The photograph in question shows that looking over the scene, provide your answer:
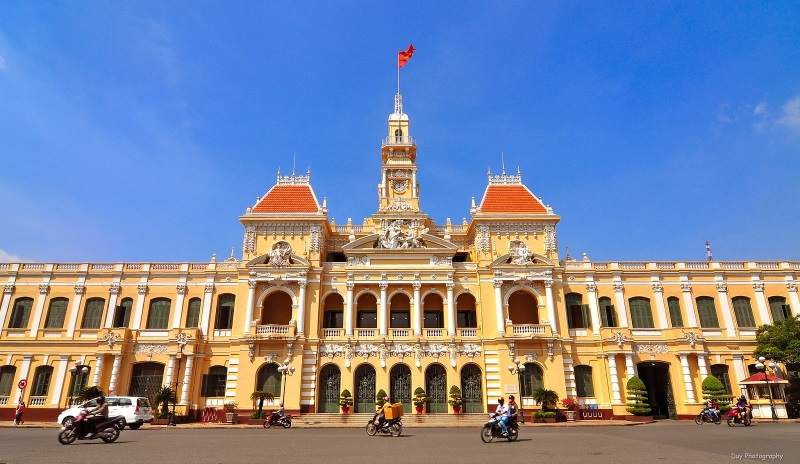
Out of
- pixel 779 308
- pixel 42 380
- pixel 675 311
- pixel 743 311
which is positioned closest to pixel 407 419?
pixel 675 311

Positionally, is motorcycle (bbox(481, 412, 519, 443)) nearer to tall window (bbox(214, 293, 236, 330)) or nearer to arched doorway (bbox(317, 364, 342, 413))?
arched doorway (bbox(317, 364, 342, 413))

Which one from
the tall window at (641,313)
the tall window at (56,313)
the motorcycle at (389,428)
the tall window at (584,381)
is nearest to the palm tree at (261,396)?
the motorcycle at (389,428)

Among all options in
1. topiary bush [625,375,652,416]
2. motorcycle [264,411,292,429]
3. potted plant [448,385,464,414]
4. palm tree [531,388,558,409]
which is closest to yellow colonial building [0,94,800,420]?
potted plant [448,385,464,414]

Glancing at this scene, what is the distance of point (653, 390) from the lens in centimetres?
3647

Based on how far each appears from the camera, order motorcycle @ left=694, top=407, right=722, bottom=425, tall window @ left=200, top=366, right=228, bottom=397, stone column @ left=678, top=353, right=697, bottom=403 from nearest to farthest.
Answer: motorcycle @ left=694, top=407, right=722, bottom=425
stone column @ left=678, top=353, right=697, bottom=403
tall window @ left=200, top=366, right=228, bottom=397

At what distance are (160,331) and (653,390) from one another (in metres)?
36.1

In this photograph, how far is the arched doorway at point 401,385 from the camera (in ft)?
111

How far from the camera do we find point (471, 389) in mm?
34375

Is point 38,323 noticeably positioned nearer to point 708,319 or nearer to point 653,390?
point 653,390

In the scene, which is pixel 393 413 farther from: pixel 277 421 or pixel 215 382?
pixel 215 382

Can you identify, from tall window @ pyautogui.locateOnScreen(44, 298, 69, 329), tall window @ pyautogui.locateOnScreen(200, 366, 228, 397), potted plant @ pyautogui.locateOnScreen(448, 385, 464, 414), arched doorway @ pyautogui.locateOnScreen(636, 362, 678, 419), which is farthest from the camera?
tall window @ pyautogui.locateOnScreen(44, 298, 69, 329)

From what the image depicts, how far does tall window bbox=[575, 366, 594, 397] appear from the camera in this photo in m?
34.5

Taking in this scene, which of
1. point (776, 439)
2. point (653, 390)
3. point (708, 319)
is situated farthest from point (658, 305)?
point (776, 439)

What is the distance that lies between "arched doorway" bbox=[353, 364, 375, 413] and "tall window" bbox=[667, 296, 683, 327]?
22.2 metres
